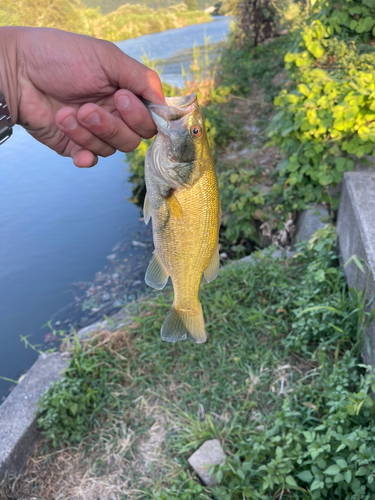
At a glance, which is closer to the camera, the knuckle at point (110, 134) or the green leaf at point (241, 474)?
the knuckle at point (110, 134)

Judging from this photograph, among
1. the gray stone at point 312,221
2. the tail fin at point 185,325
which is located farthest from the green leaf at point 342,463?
the gray stone at point 312,221

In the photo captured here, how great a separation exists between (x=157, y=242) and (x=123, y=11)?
670 centimetres

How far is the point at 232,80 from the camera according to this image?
939cm

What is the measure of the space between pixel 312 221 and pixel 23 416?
10.5ft

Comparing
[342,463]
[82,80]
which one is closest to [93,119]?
[82,80]

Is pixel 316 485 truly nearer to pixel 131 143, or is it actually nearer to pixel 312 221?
pixel 131 143

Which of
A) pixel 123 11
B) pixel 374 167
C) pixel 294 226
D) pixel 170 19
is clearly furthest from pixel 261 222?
pixel 170 19

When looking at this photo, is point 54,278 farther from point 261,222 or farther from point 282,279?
point 282,279

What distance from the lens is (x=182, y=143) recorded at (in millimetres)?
1408

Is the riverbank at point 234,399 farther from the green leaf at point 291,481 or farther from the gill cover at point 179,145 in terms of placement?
the gill cover at point 179,145

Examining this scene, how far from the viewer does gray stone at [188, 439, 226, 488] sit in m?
2.37

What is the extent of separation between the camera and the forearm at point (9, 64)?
161 centimetres

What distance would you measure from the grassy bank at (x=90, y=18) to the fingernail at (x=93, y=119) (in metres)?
1.50

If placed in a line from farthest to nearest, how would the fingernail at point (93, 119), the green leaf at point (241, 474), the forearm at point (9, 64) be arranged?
the green leaf at point (241, 474) < the forearm at point (9, 64) < the fingernail at point (93, 119)
